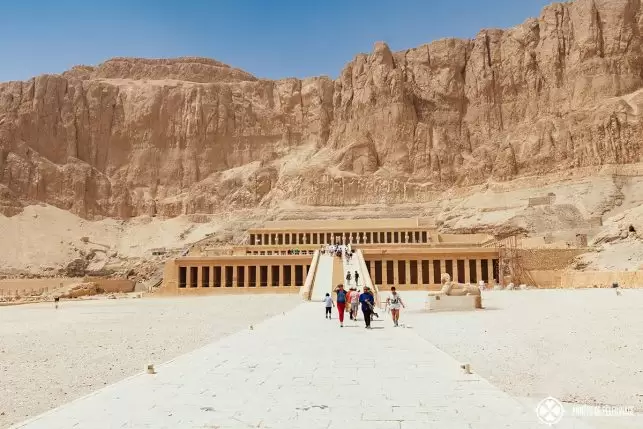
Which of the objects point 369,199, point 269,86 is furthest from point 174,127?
point 369,199

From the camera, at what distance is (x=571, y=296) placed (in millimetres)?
30250

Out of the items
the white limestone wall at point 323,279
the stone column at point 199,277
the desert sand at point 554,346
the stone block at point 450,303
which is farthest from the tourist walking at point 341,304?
the stone column at point 199,277

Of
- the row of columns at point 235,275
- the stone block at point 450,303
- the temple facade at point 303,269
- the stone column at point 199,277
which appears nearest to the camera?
the stone block at point 450,303

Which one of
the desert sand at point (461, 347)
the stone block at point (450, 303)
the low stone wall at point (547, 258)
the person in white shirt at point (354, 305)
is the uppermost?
the low stone wall at point (547, 258)

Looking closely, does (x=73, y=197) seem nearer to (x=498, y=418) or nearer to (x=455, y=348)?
(x=455, y=348)

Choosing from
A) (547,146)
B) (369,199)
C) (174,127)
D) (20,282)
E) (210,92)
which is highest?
(210,92)

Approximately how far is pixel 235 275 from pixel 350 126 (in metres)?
52.6

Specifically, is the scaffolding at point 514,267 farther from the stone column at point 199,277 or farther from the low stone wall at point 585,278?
the stone column at point 199,277

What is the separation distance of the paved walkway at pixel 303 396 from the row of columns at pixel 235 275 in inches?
1373

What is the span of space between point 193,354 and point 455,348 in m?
6.30

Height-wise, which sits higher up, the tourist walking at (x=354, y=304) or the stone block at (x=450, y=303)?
the tourist walking at (x=354, y=304)

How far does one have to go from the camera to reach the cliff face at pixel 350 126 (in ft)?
278

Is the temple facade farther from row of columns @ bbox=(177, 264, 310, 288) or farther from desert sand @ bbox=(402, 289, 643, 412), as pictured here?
desert sand @ bbox=(402, 289, 643, 412)

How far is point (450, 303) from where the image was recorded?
83.8 ft
